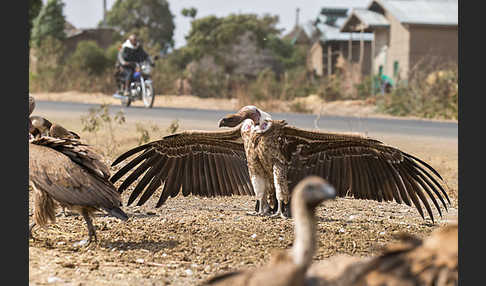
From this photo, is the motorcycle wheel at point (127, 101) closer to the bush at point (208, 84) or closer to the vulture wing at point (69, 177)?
the bush at point (208, 84)

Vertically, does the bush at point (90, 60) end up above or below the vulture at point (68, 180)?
above

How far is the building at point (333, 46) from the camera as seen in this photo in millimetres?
39000

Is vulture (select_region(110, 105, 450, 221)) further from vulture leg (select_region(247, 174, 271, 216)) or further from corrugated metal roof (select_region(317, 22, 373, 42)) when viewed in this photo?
corrugated metal roof (select_region(317, 22, 373, 42))

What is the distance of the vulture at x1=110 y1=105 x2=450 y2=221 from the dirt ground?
330 millimetres

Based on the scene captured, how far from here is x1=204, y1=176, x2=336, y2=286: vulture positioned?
2939 millimetres

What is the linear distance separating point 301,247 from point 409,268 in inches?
21.2

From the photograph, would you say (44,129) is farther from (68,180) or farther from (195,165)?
(68,180)

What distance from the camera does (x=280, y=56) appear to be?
46.1 metres

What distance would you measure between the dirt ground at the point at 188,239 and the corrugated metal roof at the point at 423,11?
2528 cm

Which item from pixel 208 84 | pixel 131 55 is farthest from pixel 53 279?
pixel 208 84

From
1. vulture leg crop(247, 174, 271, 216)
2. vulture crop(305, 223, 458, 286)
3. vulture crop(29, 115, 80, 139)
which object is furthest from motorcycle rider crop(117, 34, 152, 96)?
vulture crop(305, 223, 458, 286)

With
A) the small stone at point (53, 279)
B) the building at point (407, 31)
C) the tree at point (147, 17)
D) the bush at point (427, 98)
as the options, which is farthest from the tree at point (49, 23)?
the small stone at point (53, 279)

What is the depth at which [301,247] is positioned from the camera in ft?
9.96

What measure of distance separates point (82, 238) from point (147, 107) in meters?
14.3
